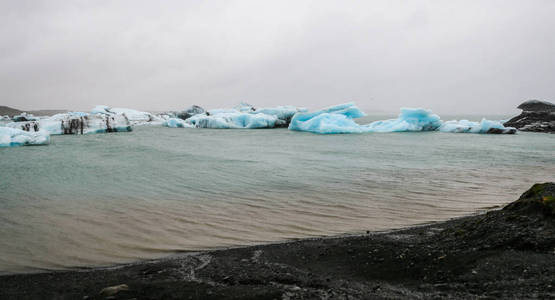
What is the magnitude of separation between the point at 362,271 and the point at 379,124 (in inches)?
1110

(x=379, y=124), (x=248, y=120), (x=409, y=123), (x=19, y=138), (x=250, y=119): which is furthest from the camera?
(x=248, y=120)

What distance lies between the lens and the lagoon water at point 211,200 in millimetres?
4344

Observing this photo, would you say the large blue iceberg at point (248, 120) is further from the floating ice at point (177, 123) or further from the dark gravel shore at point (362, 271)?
the dark gravel shore at point (362, 271)

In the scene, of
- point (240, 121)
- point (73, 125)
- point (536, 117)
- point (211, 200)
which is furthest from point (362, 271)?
point (536, 117)

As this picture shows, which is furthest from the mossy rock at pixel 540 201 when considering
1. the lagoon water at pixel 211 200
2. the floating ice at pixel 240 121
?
the floating ice at pixel 240 121

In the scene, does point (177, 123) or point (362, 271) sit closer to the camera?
point (362, 271)

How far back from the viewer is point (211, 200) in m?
6.59

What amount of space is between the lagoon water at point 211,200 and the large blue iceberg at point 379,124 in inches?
606

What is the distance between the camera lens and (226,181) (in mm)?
8508

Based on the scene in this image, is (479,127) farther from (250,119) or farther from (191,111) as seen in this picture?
(191,111)

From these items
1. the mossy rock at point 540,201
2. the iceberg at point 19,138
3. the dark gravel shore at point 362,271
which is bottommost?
the dark gravel shore at point 362,271

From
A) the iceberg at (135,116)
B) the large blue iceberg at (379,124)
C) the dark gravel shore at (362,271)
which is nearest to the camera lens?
the dark gravel shore at (362,271)

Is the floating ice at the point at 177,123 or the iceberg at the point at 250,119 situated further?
the floating ice at the point at 177,123

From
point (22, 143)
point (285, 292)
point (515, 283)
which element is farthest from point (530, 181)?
point (22, 143)
